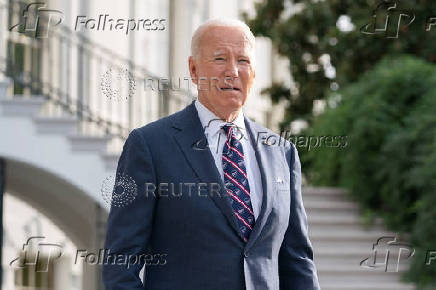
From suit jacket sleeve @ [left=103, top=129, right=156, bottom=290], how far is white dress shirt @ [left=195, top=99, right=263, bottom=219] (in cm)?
24

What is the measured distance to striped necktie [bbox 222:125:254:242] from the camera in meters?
3.25

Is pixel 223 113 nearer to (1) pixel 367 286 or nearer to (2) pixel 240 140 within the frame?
(2) pixel 240 140

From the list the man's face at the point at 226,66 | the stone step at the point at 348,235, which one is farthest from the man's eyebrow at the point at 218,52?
the stone step at the point at 348,235

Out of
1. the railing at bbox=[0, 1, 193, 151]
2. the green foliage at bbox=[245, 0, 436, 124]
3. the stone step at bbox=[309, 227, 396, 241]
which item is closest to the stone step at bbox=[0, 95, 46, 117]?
the railing at bbox=[0, 1, 193, 151]

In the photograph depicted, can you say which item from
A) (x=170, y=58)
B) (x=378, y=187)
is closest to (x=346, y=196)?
(x=378, y=187)

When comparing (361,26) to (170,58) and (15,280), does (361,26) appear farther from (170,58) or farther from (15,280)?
(15,280)

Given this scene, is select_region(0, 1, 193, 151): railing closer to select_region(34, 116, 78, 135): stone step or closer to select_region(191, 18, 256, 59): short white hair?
select_region(34, 116, 78, 135): stone step

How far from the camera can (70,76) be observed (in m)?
12.1

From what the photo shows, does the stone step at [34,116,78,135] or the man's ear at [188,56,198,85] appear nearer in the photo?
the man's ear at [188,56,198,85]

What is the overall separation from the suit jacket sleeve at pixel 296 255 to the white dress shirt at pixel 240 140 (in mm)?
146

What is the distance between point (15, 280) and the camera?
1568 centimetres

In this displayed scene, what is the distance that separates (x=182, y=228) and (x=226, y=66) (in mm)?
529

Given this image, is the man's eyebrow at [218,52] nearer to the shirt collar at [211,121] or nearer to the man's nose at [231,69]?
the man's nose at [231,69]

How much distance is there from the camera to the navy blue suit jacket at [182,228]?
317 cm
